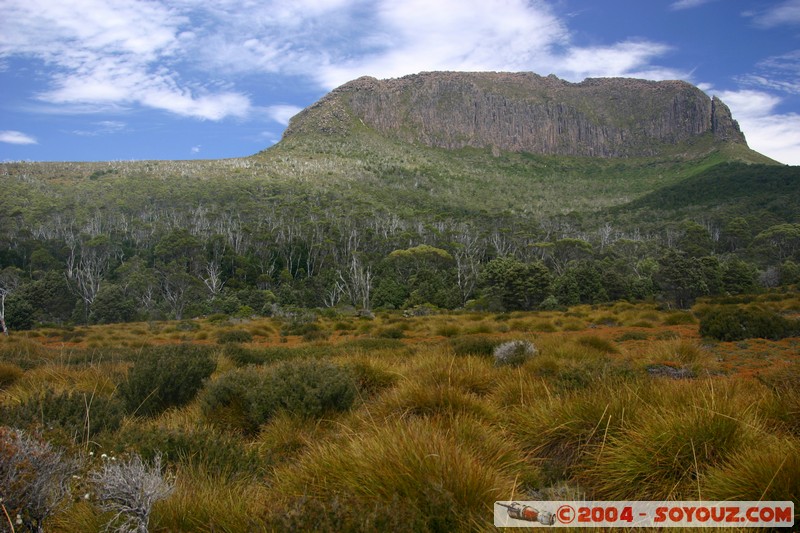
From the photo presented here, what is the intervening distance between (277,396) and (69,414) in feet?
6.66

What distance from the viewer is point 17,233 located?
2532 inches

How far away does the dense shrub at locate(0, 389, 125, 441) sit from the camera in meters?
4.13

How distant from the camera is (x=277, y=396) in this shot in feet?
17.0

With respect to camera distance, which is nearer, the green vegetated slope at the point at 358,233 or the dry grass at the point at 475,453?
the dry grass at the point at 475,453

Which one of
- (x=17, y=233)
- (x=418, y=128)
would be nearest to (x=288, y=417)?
(x=17, y=233)

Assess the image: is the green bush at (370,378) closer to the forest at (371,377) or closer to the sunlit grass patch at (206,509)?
the forest at (371,377)

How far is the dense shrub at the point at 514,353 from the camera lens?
782cm

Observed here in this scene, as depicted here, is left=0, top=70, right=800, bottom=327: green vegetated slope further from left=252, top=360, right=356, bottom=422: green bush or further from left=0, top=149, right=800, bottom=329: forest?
left=252, top=360, right=356, bottom=422: green bush

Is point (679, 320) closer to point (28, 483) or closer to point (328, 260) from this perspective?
point (28, 483)

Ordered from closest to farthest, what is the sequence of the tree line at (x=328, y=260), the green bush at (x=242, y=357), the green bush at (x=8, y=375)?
the green bush at (x=8, y=375) → the green bush at (x=242, y=357) → the tree line at (x=328, y=260)

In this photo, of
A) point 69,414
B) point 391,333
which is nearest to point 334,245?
point 391,333

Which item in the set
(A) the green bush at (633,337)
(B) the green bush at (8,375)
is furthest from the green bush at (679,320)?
(B) the green bush at (8,375)

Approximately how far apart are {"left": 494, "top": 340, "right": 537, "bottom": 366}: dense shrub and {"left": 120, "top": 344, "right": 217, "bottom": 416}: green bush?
4918mm

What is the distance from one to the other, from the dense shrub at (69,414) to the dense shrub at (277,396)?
1.06 meters
